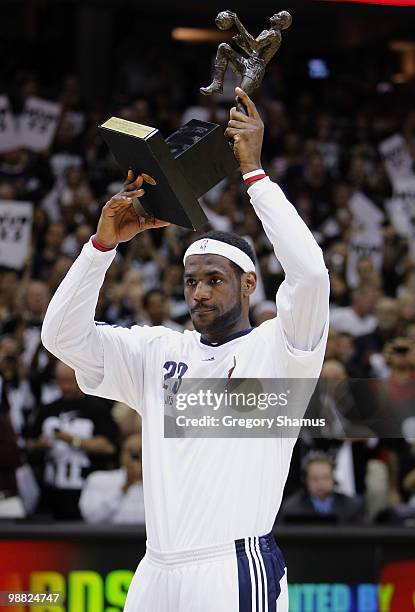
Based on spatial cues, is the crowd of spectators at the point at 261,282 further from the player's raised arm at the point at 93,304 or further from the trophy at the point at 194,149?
the trophy at the point at 194,149

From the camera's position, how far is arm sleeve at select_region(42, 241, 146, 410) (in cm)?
430

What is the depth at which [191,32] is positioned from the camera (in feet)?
55.7

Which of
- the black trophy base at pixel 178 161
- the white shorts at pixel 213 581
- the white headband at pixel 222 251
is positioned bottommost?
the white shorts at pixel 213 581

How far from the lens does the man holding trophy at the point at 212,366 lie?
4.01 meters

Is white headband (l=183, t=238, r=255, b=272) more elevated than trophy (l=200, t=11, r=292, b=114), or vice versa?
trophy (l=200, t=11, r=292, b=114)

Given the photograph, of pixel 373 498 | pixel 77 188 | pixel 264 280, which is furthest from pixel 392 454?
pixel 77 188

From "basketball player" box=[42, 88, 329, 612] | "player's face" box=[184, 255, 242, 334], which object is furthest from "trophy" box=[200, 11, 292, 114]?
"player's face" box=[184, 255, 242, 334]

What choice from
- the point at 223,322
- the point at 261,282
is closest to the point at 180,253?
the point at 261,282

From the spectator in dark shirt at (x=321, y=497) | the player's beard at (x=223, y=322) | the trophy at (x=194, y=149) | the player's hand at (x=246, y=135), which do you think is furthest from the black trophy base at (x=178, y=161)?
the spectator in dark shirt at (x=321, y=497)

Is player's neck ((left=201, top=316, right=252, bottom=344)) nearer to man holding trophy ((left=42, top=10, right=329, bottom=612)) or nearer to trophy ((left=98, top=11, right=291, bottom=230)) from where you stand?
man holding trophy ((left=42, top=10, right=329, bottom=612))

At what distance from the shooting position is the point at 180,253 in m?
10.7

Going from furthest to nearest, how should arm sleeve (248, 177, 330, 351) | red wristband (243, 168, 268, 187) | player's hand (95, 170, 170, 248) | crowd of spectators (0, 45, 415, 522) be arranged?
1. crowd of spectators (0, 45, 415, 522)
2. player's hand (95, 170, 170, 248)
3. red wristband (243, 168, 268, 187)
4. arm sleeve (248, 177, 330, 351)

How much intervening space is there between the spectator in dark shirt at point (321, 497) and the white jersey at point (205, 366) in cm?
250

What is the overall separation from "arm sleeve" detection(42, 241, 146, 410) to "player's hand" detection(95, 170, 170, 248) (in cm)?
6
